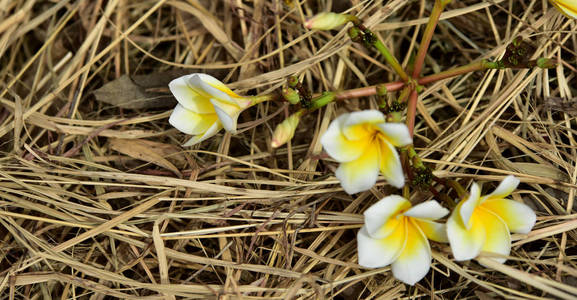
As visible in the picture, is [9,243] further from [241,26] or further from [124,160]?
[241,26]

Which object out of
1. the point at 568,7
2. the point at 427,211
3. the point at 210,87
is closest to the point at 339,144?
the point at 427,211

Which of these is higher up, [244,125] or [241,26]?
[241,26]

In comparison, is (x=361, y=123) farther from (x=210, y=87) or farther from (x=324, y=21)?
(x=210, y=87)

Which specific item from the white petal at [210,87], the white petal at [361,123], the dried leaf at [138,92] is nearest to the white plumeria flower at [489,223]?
the white petal at [361,123]

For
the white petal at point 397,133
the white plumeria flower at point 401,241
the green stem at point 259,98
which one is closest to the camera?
the white petal at point 397,133

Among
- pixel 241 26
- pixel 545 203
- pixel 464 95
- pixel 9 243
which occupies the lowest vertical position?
pixel 9 243

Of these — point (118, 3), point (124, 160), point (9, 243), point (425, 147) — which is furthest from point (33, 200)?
point (425, 147)

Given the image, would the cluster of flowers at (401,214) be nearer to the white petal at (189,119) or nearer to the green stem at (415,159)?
the green stem at (415,159)

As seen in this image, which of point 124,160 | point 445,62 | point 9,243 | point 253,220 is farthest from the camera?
point 445,62
